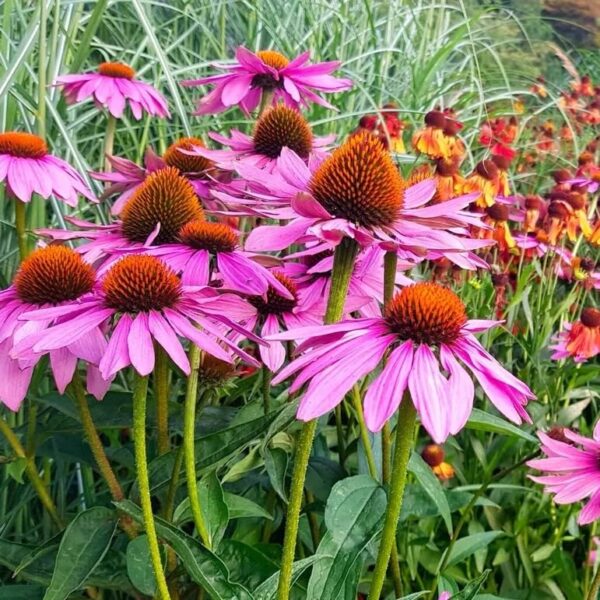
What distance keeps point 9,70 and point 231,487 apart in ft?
1.75

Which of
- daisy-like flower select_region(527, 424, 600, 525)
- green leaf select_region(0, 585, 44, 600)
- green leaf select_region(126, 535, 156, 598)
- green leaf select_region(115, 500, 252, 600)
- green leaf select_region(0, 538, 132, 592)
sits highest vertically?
green leaf select_region(115, 500, 252, 600)

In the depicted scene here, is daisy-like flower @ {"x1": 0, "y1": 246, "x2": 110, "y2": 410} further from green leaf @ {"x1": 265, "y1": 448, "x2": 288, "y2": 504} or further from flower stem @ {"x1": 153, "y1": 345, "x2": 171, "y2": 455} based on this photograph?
green leaf @ {"x1": 265, "y1": 448, "x2": 288, "y2": 504}

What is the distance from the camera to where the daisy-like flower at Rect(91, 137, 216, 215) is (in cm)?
87

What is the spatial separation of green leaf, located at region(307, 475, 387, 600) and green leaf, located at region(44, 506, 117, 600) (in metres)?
0.17

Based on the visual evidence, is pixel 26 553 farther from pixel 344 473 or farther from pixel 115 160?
pixel 115 160

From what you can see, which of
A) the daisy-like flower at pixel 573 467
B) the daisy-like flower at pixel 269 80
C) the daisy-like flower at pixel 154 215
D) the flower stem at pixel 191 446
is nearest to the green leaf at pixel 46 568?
the flower stem at pixel 191 446

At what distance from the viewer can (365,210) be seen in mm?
591

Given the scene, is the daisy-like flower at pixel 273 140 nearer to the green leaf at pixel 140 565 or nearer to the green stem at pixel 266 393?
the green stem at pixel 266 393

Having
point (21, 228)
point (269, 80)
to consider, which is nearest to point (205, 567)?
point (21, 228)

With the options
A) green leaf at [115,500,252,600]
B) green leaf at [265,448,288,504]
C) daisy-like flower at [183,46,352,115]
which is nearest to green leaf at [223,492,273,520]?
green leaf at [265,448,288,504]

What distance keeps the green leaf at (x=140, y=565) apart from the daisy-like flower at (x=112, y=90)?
616mm

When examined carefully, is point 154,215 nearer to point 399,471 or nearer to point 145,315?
point 145,315

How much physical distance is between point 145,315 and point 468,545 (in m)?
0.55

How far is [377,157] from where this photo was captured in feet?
2.01
